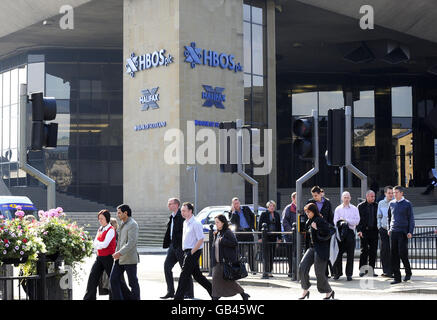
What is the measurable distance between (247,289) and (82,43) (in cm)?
4168

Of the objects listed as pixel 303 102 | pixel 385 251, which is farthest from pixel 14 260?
pixel 303 102

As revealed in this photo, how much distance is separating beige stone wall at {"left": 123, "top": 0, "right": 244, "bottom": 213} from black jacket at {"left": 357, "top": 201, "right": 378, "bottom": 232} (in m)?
23.0

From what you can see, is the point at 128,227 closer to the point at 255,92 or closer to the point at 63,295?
the point at 63,295

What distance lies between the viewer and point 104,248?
12.6m

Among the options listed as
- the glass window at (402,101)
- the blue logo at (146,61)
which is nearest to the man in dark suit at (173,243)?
the blue logo at (146,61)

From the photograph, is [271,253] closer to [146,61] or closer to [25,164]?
[25,164]

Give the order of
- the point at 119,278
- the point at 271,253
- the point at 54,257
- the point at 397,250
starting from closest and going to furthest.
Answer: the point at 54,257, the point at 119,278, the point at 397,250, the point at 271,253

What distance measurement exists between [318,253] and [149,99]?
2935 cm

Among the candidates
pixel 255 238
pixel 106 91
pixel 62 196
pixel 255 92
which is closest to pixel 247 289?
pixel 255 238

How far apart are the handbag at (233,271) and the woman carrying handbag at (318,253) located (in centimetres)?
131

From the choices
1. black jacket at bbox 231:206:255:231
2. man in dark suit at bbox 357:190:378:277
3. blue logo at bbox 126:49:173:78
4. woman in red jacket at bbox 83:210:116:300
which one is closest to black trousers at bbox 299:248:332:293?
woman in red jacket at bbox 83:210:116:300

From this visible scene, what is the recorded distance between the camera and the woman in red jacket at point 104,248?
12.6 meters

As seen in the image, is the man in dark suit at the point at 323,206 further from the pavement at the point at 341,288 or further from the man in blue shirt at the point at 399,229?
the pavement at the point at 341,288

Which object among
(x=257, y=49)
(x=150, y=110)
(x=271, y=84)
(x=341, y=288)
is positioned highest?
(x=257, y=49)
